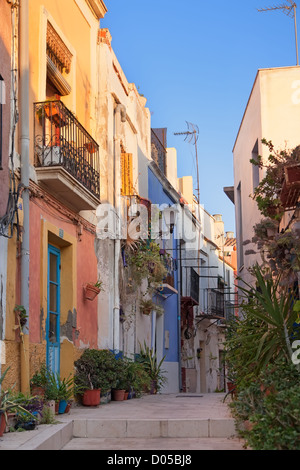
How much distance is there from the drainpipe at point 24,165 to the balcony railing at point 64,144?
601 millimetres

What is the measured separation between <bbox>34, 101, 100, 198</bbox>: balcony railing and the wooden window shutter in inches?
109

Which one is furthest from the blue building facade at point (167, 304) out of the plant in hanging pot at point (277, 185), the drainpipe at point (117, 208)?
the plant in hanging pot at point (277, 185)

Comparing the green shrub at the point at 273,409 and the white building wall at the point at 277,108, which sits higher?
the white building wall at the point at 277,108

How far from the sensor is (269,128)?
13.1m

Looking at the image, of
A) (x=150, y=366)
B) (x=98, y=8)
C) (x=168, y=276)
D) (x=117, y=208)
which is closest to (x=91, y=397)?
(x=117, y=208)

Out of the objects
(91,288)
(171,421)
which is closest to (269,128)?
(91,288)

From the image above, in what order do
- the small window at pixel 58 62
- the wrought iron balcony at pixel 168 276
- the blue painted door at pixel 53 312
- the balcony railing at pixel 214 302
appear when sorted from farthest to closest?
the balcony railing at pixel 214 302, the wrought iron balcony at pixel 168 276, the small window at pixel 58 62, the blue painted door at pixel 53 312

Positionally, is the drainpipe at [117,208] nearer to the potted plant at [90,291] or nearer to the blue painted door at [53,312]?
the potted plant at [90,291]

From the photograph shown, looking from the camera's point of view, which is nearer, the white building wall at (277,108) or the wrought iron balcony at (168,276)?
the white building wall at (277,108)

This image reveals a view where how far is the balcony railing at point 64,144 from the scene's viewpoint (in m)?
9.19

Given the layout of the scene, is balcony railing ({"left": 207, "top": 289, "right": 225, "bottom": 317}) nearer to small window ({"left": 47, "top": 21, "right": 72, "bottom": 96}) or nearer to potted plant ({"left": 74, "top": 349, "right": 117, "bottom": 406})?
potted plant ({"left": 74, "top": 349, "right": 117, "bottom": 406})

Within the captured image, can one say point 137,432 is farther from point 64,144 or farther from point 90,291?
point 64,144

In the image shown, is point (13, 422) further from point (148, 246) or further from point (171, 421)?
point (148, 246)

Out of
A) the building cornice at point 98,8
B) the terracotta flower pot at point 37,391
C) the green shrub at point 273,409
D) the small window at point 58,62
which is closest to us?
the green shrub at point 273,409
